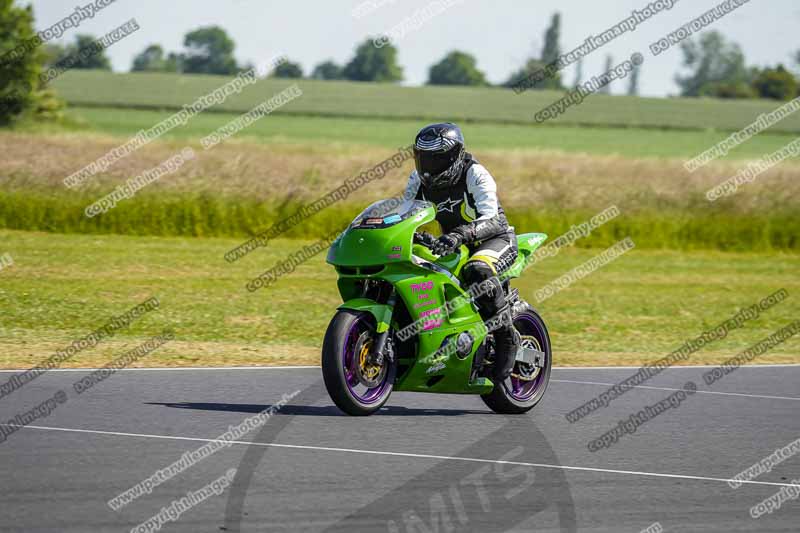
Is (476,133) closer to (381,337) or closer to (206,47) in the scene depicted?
(381,337)

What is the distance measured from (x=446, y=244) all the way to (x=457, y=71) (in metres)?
135

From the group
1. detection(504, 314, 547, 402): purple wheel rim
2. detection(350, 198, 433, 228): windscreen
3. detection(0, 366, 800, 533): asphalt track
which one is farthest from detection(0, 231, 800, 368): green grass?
detection(350, 198, 433, 228): windscreen

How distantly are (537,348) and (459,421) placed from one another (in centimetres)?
129

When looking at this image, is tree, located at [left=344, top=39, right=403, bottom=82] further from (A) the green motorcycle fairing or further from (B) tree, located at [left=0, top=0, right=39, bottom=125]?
(A) the green motorcycle fairing

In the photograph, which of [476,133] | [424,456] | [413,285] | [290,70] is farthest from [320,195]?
[290,70]

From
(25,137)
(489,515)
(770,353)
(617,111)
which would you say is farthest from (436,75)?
(489,515)

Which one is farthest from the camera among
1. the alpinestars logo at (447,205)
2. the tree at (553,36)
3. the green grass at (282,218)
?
the tree at (553,36)

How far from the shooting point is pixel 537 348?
407 inches

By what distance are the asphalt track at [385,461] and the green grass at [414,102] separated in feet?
228

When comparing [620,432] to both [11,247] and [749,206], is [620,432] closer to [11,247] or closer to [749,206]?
[11,247]

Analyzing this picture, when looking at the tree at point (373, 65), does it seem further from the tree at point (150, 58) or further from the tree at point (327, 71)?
the tree at point (150, 58)

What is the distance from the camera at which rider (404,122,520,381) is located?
9.41 meters

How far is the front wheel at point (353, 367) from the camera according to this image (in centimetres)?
861

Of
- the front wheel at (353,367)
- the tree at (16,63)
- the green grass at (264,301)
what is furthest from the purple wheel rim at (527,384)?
the tree at (16,63)
